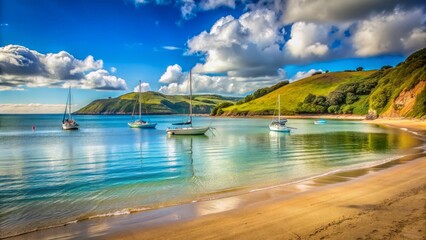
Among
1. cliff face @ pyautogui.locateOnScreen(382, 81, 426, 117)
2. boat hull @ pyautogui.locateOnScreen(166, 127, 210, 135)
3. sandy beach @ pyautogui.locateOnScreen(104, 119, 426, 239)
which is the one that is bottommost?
sandy beach @ pyautogui.locateOnScreen(104, 119, 426, 239)

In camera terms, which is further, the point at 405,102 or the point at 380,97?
the point at 380,97

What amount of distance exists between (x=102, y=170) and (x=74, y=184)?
5238mm

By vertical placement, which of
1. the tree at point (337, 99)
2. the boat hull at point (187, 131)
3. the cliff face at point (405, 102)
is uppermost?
the tree at point (337, 99)

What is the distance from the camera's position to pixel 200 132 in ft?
201

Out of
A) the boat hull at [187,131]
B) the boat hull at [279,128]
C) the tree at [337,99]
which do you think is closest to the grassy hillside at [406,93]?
the tree at [337,99]

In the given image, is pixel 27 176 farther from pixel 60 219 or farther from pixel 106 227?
pixel 106 227

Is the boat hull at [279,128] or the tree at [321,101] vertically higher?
the tree at [321,101]

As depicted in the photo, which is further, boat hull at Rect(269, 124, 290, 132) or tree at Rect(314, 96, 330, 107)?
tree at Rect(314, 96, 330, 107)

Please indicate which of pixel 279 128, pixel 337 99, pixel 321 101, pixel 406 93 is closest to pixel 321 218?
pixel 279 128

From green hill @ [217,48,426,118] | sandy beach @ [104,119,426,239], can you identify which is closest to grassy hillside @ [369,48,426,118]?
green hill @ [217,48,426,118]

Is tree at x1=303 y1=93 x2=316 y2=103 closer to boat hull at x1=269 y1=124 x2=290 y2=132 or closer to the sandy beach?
boat hull at x1=269 y1=124 x2=290 y2=132

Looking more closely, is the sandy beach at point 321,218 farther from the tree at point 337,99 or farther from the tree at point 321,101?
the tree at point 321,101

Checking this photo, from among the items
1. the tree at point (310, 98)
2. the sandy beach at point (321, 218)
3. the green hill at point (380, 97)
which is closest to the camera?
the sandy beach at point (321, 218)

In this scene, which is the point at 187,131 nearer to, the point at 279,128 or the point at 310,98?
the point at 279,128
